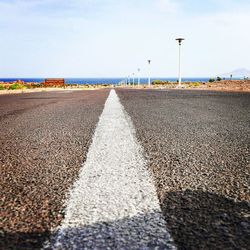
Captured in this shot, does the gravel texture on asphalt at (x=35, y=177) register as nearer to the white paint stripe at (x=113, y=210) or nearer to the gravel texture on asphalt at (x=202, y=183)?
the white paint stripe at (x=113, y=210)

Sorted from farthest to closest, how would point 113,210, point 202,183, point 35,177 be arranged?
point 35,177 → point 202,183 → point 113,210

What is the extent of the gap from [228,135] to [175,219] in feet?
8.98

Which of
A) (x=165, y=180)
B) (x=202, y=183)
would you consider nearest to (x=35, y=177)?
(x=165, y=180)

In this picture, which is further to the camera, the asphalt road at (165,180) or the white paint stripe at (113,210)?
the asphalt road at (165,180)

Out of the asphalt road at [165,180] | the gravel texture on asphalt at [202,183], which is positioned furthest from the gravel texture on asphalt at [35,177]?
the gravel texture on asphalt at [202,183]

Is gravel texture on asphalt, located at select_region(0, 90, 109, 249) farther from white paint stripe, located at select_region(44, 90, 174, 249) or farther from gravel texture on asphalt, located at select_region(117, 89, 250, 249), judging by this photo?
gravel texture on asphalt, located at select_region(117, 89, 250, 249)

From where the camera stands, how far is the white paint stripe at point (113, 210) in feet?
4.28

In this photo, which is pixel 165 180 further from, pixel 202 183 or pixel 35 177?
pixel 35 177

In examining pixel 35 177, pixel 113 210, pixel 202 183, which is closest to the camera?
pixel 113 210

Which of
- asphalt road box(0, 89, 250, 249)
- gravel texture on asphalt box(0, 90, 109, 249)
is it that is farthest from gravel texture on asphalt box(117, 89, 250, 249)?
gravel texture on asphalt box(0, 90, 109, 249)

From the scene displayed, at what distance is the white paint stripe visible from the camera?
130 cm

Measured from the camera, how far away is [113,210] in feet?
5.29

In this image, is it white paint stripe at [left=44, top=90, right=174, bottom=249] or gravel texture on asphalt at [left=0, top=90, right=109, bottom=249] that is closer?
white paint stripe at [left=44, top=90, right=174, bottom=249]

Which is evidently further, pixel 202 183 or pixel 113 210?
pixel 202 183
